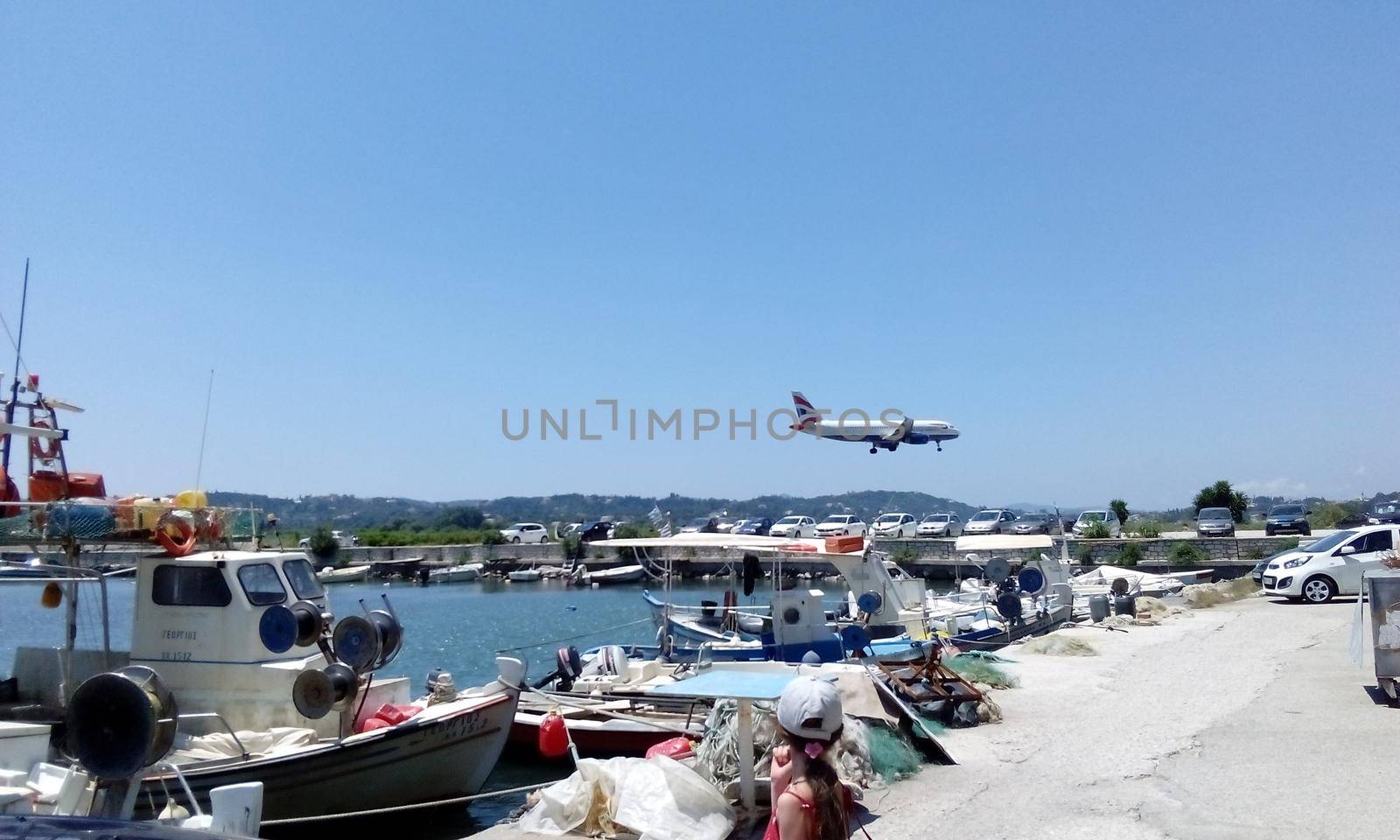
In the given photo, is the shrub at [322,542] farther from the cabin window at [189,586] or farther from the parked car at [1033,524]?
the cabin window at [189,586]

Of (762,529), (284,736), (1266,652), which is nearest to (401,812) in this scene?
(284,736)

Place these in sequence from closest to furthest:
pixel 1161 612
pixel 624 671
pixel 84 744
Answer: pixel 84 744, pixel 624 671, pixel 1161 612

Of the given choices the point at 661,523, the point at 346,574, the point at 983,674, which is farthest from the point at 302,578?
the point at 346,574

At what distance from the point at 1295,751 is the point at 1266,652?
7373 millimetres

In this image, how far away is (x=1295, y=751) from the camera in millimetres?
9625

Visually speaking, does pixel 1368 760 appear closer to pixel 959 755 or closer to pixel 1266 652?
pixel 959 755

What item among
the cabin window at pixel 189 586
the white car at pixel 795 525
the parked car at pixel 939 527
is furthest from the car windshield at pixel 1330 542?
the parked car at pixel 939 527

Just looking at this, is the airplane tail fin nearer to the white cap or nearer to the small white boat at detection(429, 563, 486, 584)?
the small white boat at detection(429, 563, 486, 584)

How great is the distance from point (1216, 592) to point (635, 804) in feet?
77.6

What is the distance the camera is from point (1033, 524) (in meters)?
48.8

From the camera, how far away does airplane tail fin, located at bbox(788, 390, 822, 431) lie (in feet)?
165

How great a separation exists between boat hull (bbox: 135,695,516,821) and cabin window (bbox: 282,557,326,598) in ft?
6.24

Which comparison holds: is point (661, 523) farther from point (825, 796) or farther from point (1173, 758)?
point (825, 796)

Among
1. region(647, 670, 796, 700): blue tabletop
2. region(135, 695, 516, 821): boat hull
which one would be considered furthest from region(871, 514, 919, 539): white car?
region(647, 670, 796, 700): blue tabletop
